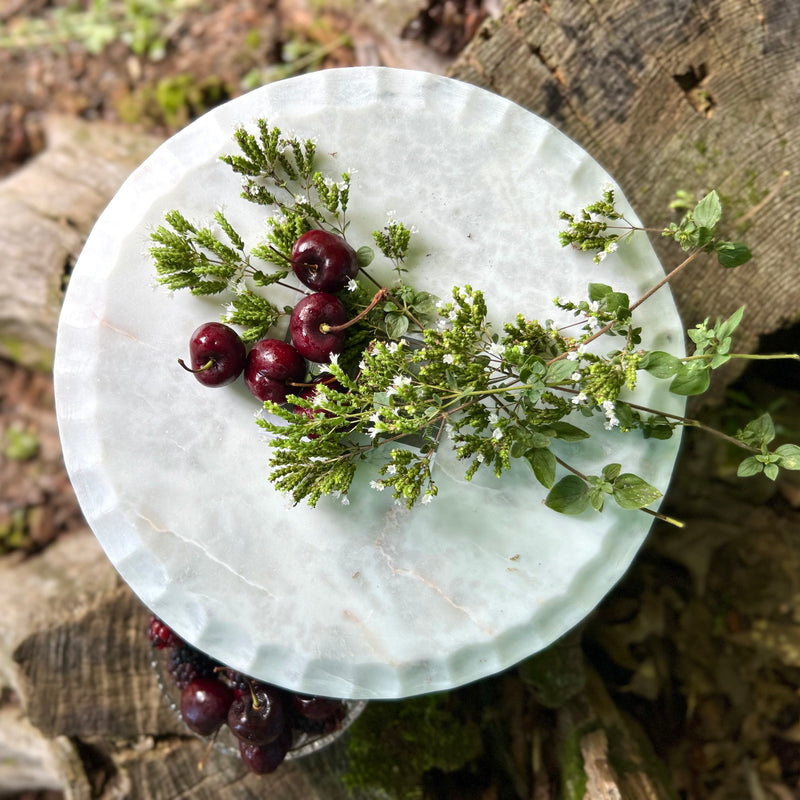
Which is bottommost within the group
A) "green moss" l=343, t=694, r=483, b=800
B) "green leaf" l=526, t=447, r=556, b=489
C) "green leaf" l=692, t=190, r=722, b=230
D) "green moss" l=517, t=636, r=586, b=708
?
"green moss" l=343, t=694, r=483, b=800

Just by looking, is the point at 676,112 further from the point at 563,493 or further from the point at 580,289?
the point at 563,493

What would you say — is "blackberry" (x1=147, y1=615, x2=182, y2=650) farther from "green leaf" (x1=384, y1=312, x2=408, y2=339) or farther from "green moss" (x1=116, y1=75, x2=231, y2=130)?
"green moss" (x1=116, y1=75, x2=231, y2=130)

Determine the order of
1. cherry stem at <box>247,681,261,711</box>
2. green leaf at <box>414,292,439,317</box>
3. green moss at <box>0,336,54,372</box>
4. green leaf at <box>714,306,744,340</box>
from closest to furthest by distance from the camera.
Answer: green leaf at <box>714,306,744,340</box> → green leaf at <box>414,292,439,317</box> → cherry stem at <box>247,681,261,711</box> → green moss at <box>0,336,54,372</box>

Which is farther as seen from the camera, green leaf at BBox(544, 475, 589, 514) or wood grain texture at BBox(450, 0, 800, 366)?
wood grain texture at BBox(450, 0, 800, 366)

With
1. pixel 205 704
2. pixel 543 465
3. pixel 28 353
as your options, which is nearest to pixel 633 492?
pixel 543 465

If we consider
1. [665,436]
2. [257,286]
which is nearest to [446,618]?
[665,436]

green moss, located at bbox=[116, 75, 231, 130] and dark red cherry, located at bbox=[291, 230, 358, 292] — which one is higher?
dark red cherry, located at bbox=[291, 230, 358, 292]

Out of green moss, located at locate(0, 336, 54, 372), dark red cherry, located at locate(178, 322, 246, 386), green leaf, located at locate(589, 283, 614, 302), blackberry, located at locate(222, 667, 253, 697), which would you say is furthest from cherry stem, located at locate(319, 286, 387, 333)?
green moss, located at locate(0, 336, 54, 372)
